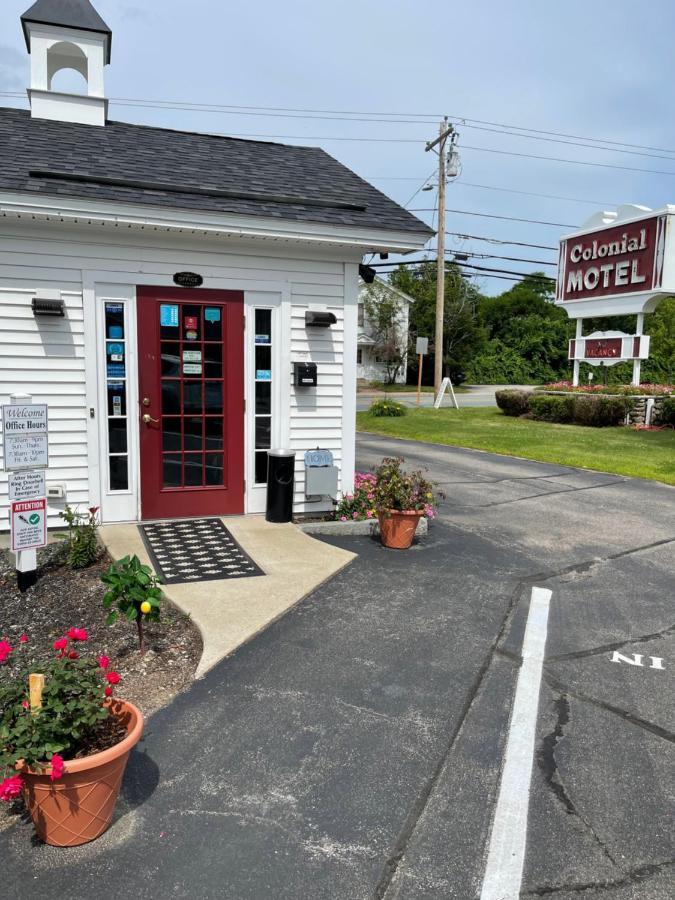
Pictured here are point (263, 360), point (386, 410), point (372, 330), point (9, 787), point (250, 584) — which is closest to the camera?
point (9, 787)

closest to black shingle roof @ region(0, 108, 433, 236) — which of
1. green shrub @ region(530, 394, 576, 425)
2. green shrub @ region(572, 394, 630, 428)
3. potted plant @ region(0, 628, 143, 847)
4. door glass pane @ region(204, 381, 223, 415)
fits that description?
door glass pane @ region(204, 381, 223, 415)

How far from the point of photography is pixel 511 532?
7.67 metres

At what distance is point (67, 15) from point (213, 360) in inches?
192

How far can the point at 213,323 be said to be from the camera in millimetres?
7152

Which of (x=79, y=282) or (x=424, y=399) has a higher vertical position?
(x=79, y=282)

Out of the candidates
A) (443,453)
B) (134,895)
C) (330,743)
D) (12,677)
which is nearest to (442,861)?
(330,743)

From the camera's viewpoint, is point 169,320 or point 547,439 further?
point 547,439

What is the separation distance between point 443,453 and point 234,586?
30.6ft

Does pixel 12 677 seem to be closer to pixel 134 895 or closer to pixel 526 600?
pixel 134 895

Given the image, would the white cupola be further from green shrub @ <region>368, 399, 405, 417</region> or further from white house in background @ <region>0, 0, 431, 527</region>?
green shrub @ <region>368, 399, 405, 417</region>

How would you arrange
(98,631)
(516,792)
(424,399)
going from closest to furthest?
(516,792)
(98,631)
(424,399)

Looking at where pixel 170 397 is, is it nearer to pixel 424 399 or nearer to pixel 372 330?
pixel 424 399

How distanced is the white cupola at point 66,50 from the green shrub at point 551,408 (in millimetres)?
15339

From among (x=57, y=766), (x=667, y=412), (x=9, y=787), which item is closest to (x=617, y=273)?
(x=667, y=412)
